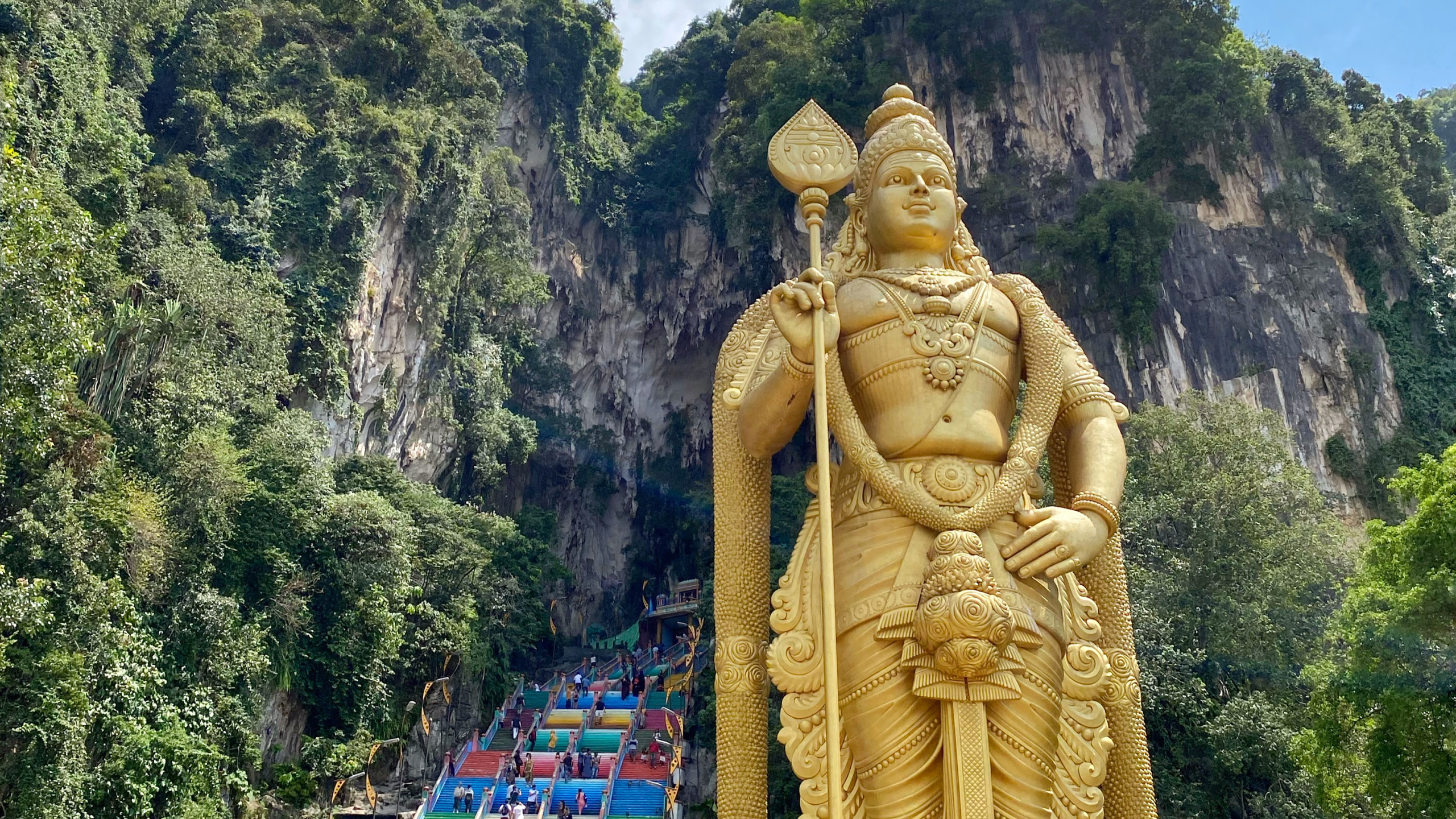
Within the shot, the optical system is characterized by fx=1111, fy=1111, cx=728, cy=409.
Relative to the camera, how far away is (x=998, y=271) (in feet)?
67.9


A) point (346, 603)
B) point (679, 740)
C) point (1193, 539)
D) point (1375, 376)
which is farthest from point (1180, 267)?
point (346, 603)

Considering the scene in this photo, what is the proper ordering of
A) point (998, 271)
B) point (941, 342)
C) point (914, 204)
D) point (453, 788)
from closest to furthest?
point (941, 342), point (914, 204), point (453, 788), point (998, 271)

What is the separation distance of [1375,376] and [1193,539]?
28.6 feet

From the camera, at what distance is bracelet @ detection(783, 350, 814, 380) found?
13.4ft

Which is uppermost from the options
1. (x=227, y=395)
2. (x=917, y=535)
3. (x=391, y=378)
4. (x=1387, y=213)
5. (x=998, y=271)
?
(x=1387, y=213)

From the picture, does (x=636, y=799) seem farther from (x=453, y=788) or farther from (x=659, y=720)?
(x=659, y=720)

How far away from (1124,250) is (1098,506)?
15.8 m

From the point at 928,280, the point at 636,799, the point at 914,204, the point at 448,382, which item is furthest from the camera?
the point at 448,382

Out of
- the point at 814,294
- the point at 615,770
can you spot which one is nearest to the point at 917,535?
the point at 814,294

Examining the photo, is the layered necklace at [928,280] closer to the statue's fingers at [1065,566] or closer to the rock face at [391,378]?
the statue's fingers at [1065,566]

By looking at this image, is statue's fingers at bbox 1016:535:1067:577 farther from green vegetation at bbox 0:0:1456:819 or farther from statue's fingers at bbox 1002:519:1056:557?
green vegetation at bbox 0:0:1456:819

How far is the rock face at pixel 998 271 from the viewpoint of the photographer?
18500 mm

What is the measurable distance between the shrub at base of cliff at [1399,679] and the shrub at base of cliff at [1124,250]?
9683mm

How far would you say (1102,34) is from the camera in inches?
839
